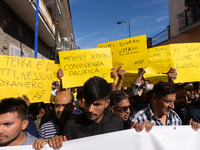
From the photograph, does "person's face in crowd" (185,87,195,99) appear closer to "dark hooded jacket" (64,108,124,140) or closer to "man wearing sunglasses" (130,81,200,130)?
"man wearing sunglasses" (130,81,200,130)

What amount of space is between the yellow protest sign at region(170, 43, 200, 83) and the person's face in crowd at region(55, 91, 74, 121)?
165cm

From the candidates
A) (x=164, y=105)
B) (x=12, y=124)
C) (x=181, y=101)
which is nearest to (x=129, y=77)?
(x=181, y=101)

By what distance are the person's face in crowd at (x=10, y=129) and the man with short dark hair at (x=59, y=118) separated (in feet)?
1.56

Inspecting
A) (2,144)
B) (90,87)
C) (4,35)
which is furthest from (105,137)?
(4,35)

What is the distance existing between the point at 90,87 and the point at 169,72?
5.08 ft

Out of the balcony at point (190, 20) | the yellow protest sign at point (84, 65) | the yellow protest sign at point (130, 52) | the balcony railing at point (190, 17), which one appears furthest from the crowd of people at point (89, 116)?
the balcony railing at point (190, 17)

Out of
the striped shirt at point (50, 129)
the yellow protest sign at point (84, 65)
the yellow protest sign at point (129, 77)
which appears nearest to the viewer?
the striped shirt at point (50, 129)

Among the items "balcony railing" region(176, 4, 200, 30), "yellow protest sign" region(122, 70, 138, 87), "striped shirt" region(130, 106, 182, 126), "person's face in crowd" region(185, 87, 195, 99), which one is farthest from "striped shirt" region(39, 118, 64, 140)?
"balcony railing" region(176, 4, 200, 30)

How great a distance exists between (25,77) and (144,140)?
160cm

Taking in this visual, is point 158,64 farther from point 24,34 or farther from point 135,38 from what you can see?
point 24,34

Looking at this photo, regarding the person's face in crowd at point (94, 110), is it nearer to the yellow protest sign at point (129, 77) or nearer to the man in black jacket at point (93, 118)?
the man in black jacket at point (93, 118)

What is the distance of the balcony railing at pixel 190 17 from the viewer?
10805 millimetres

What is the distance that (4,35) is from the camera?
5957 millimetres

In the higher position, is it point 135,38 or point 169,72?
point 135,38
